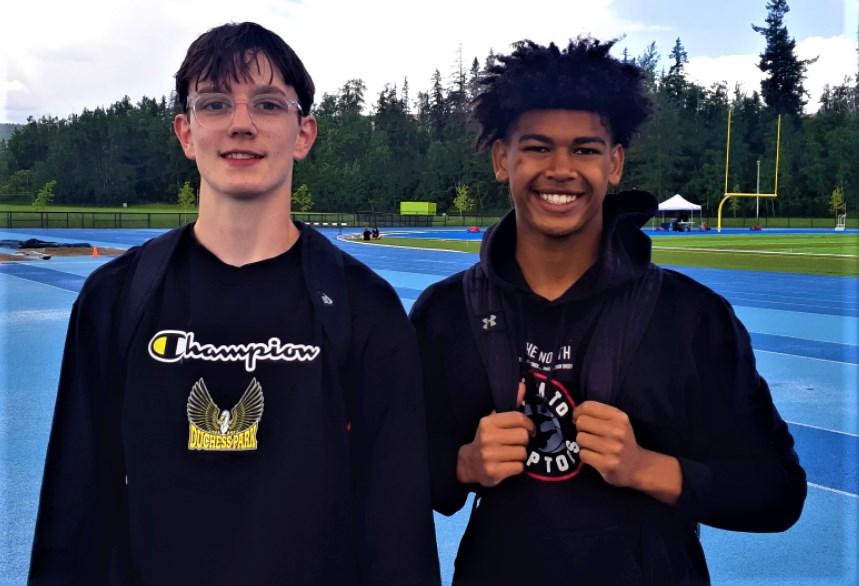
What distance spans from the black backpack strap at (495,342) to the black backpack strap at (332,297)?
1.11 feet

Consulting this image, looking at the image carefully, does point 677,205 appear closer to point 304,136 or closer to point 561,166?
point 561,166

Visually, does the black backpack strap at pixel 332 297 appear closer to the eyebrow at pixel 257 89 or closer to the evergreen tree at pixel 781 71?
the eyebrow at pixel 257 89

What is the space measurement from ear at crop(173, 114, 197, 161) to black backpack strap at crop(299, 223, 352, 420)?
391 mm

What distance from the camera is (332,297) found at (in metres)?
1.76

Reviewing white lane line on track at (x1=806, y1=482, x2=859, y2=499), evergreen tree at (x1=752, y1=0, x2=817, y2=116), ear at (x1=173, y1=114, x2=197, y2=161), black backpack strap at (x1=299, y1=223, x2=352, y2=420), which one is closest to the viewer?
black backpack strap at (x1=299, y1=223, x2=352, y2=420)

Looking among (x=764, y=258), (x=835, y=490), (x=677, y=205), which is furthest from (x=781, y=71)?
(x=835, y=490)

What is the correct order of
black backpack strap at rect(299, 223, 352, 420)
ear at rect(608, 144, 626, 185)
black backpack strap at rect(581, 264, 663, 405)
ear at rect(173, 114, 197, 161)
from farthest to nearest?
1. ear at rect(608, 144, 626, 185)
2. ear at rect(173, 114, 197, 161)
3. black backpack strap at rect(581, 264, 663, 405)
4. black backpack strap at rect(299, 223, 352, 420)

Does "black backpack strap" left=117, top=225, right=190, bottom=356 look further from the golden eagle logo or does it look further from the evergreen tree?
the evergreen tree

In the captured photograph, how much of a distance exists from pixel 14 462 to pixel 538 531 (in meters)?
4.31

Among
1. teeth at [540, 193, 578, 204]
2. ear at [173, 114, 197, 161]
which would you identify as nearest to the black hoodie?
teeth at [540, 193, 578, 204]

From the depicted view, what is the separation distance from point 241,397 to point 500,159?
912 mm

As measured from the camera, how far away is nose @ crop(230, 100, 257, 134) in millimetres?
1840

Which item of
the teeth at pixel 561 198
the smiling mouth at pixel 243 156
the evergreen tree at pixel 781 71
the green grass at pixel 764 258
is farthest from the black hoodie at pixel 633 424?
the evergreen tree at pixel 781 71

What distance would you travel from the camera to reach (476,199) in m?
15.7
